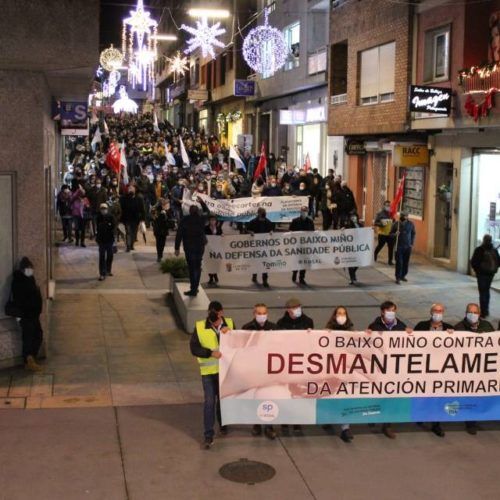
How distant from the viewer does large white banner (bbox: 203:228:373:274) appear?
58.6 ft

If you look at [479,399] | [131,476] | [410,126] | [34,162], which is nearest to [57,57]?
[34,162]

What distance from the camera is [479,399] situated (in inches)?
379

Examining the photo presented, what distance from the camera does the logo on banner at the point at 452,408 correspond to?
9555 millimetres

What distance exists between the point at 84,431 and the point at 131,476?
4.87ft

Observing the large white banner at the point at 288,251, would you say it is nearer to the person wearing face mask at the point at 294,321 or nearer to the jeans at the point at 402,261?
the jeans at the point at 402,261

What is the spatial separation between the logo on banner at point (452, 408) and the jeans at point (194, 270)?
6.53 meters

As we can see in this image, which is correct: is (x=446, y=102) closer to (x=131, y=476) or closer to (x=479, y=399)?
(x=479, y=399)

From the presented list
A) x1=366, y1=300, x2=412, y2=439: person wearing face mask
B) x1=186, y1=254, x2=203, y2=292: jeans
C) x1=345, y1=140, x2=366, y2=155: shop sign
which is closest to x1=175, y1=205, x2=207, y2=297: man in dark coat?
x1=186, y1=254, x2=203, y2=292: jeans

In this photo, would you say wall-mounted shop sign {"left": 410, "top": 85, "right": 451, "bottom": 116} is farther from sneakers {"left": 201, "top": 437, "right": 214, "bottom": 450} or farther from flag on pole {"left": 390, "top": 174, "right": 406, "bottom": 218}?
sneakers {"left": 201, "top": 437, "right": 214, "bottom": 450}

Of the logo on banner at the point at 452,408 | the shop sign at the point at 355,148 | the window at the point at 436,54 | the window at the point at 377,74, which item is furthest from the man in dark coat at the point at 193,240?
the shop sign at the point at 355,148

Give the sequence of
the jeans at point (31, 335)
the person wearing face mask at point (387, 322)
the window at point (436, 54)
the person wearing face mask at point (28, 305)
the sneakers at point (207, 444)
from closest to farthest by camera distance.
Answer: the sneakers at point (207, 444) < the person wearing face mask at point (387, 322) < the person wearing face mask at point (28, 305) < the jeans at point (31, 335) < the window at point (436, 54)

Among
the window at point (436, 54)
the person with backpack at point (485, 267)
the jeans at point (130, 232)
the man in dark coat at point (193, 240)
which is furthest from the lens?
the jeans at point (130, 232)

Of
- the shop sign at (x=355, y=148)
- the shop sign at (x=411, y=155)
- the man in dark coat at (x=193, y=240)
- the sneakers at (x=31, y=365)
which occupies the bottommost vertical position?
the sneakers at (x=31, y=365)

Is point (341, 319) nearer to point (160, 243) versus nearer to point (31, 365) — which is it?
point (31, 365)
